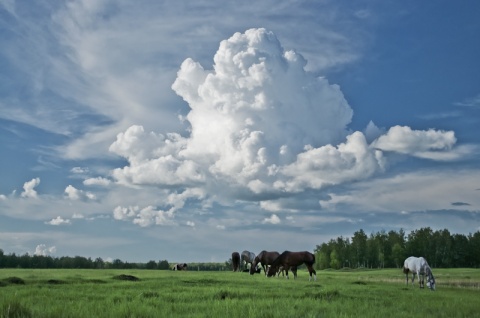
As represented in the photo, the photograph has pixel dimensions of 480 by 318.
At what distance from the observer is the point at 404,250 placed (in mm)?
135625

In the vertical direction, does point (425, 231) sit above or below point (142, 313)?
above

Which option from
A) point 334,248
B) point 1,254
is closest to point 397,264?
point 334,248

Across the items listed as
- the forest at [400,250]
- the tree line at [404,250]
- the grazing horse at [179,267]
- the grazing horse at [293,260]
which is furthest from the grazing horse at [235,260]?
the tree line at [404,250]

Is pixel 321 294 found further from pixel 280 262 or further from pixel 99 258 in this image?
pixel 99 258

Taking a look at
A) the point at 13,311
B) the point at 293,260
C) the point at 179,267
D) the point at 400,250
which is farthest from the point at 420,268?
the point at 400,250

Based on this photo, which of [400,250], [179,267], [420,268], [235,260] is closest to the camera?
[420,268]

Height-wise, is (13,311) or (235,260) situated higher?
(235,260)

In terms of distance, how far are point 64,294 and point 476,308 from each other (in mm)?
16205

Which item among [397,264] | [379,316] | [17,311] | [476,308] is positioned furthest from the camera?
[397,264]

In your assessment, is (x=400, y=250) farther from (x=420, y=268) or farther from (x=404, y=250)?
(x=420, y=268)

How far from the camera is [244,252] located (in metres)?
72.7

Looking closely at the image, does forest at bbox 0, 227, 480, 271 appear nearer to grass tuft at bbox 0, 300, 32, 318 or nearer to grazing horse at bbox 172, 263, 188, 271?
grazing horse at bbox 172, 263, 188, 271

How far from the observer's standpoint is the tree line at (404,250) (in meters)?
136

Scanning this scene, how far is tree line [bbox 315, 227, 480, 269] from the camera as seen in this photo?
136m
